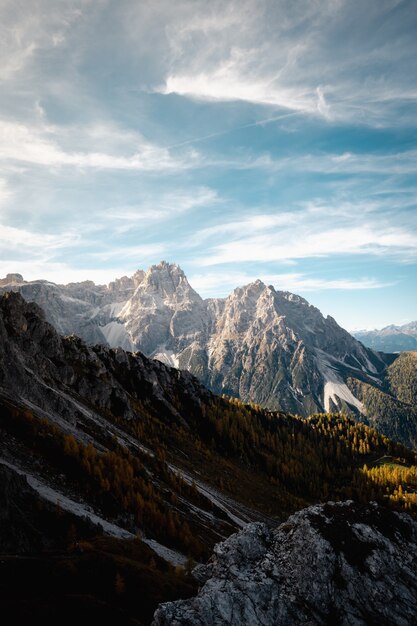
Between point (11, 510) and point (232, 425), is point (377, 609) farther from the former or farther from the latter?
point (232, 425)

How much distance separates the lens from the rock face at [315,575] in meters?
20.7

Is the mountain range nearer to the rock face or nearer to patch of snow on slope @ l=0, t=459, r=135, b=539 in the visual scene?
the rock face

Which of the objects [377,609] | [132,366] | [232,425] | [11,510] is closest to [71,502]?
[11,510]

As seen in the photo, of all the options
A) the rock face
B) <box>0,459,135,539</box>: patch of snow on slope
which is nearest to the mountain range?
the rock face

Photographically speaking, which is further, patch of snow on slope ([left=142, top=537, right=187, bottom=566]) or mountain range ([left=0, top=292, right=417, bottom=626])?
patch of snow on slope ([left=142, top=537, right=187, bottom=566])

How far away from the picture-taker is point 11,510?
1040 inches

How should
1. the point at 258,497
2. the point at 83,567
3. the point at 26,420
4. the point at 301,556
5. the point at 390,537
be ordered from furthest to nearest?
the point at 258,497 < the point at 26,420 < the point at 390,537 < the point at 301,556 < the point at 83,567

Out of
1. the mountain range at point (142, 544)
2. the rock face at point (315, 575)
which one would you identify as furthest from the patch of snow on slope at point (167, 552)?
the rock face at point (315, 575)

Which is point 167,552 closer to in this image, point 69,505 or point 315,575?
point 69,505

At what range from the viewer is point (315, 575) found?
24.1 metres

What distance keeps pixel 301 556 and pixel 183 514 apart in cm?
3781

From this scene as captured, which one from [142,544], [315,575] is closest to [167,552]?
[142,544]

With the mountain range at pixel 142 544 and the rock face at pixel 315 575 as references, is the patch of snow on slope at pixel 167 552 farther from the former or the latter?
the rock face at pixel 315 575

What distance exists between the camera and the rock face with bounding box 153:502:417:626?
20703mm
